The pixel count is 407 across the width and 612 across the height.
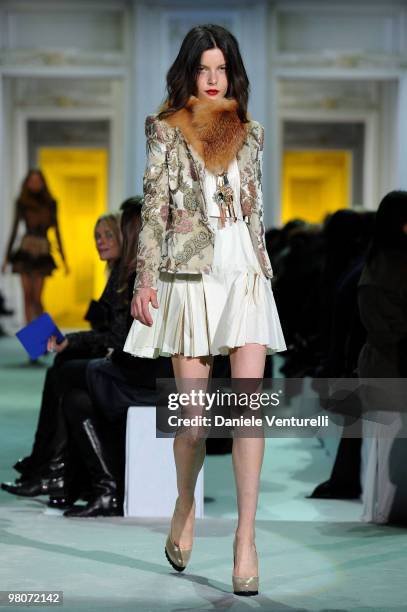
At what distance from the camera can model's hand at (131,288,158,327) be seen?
3.27m

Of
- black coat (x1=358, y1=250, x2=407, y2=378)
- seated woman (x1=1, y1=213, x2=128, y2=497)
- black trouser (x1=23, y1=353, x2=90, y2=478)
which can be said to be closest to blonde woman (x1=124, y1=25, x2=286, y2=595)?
black coat (x1=358, y1=250, x2=407, y2=378)

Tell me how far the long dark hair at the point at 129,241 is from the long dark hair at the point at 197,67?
1.21 m

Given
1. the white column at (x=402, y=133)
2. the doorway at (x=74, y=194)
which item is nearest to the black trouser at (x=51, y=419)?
the white column at (x=402, y=133)

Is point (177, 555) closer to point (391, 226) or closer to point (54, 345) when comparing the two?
point (54, 345)

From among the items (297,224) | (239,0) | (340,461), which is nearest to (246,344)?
(340,461)

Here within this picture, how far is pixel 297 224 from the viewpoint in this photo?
873cm

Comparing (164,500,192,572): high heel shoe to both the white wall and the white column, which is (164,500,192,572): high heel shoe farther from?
the white column

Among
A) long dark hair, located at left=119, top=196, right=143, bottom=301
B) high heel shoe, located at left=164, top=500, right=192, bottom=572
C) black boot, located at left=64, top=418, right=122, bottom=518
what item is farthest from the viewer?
long dark hair, located at left=119, top=196, right=143, bottom=301

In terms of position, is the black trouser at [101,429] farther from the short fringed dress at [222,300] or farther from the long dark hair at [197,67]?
the long dark hair at [197,67]

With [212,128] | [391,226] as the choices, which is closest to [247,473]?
[212,128]

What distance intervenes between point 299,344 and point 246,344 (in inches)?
168

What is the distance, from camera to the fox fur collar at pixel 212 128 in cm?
334

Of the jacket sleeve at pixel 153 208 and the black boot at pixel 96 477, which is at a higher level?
Result: the jacket sleeve at pixel 153 208

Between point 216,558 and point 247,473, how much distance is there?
602 mm
